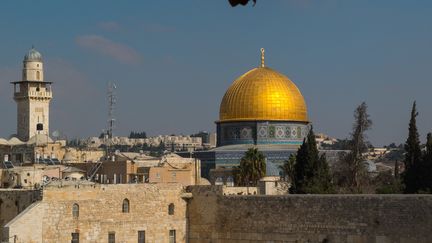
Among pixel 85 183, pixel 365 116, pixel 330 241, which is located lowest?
pixel 330 241

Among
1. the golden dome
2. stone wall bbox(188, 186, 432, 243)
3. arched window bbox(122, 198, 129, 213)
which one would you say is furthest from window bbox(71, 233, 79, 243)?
the golden dome

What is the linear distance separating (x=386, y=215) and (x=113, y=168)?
572 inches

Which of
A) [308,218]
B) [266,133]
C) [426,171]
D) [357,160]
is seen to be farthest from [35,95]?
[308,218]

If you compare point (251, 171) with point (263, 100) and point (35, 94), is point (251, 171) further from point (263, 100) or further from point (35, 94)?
point (35, 94)

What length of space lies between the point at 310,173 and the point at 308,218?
5.13 m

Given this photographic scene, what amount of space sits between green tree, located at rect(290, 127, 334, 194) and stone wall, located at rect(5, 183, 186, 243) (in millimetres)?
4336

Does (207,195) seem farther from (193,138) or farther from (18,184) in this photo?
(193,138)

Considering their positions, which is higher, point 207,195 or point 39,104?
point 39,104

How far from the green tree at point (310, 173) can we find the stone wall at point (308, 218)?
11.8 ft

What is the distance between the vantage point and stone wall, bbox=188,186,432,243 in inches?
950

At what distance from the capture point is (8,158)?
1802 inches

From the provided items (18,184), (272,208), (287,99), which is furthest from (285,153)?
(272,208)

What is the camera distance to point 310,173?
102ft

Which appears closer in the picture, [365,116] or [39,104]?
[365,116]
